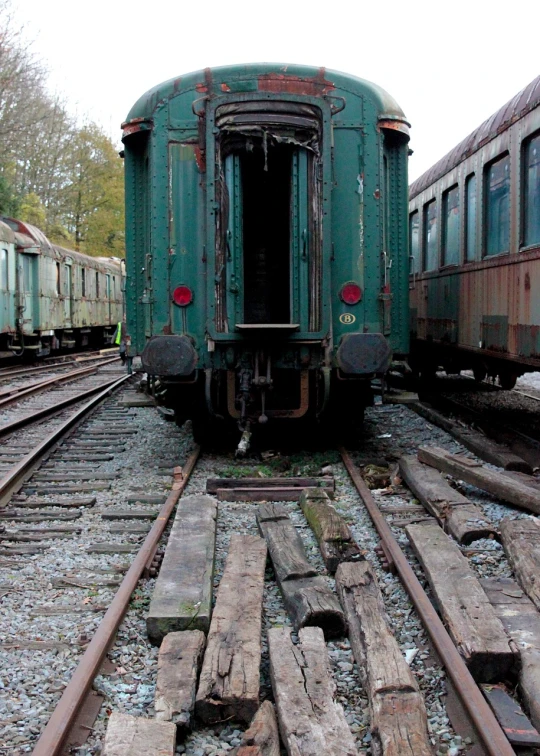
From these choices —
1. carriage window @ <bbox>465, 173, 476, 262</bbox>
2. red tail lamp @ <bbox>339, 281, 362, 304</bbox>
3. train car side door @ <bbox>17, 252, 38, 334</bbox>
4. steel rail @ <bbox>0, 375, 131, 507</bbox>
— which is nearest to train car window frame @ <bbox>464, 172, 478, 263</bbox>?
carriage window @ <bbox>465, 173, 476, 262</bbox>

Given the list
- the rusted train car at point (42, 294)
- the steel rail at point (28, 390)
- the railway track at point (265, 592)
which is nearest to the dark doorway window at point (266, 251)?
the railway track at point (265, 592)

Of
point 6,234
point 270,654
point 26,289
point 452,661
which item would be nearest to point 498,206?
point 452,661

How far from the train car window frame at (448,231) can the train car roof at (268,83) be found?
3293mm

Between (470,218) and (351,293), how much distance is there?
320 centimetres

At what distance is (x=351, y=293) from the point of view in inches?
313

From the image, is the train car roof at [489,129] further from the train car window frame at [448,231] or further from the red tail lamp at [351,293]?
the red tail lamp at [351,293]

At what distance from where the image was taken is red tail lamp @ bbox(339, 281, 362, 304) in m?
7.93

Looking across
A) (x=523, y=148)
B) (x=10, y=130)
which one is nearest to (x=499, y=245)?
(x=523, y=148)

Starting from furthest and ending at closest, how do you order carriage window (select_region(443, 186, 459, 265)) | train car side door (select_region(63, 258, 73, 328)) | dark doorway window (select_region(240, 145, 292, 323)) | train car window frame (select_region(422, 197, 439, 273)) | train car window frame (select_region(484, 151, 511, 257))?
train car side door (select_region(63, 258, 73, 328))
train car window frame (select_region(422, 197, 439, 273))
carriage window (select_region(443, 186, 459, 265))
dark doorway window (select_region(240, 145, 292, 323))
train car window frame (select_region(484, 151, 511, 257))

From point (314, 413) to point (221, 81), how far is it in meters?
3.25

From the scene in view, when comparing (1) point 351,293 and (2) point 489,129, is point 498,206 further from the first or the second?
(1) point 351,293

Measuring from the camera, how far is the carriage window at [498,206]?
8.80 m

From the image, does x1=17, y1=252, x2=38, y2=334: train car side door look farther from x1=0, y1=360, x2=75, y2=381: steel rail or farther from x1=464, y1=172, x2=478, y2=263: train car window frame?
x1=464, y1=172, x2=478, y2=263: train car window frame

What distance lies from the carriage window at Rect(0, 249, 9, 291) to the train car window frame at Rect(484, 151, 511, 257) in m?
12.7
